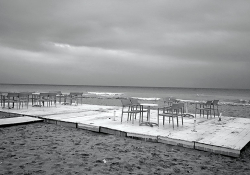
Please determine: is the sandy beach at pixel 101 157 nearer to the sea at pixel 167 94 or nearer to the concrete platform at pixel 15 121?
the concrete platform at pixel 15 121

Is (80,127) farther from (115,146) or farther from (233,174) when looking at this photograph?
(233,174)

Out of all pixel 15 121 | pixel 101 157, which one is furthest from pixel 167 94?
pixel 101 157

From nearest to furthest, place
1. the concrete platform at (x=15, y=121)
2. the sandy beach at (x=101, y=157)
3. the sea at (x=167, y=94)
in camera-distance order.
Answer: the sandy beach at (x=101, y=157)
the concrete platform at (x=15, y=121)
the sea at (x=167, y=94)

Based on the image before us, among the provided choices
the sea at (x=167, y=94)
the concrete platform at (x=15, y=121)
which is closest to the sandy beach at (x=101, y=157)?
the concrete platform at (x=15, y=121)

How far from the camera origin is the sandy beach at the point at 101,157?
130 inches

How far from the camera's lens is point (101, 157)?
3.90 metres

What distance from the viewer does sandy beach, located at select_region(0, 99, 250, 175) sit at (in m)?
3.29

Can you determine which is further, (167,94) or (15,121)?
(167,94)

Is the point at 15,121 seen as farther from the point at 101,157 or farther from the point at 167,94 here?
the point at 167,94

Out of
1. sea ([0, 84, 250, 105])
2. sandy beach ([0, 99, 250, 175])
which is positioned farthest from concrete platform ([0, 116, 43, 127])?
sea ([0, 84, 250, 105])

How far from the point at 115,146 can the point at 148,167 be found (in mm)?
1374

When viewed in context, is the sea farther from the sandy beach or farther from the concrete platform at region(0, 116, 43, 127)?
the sandy beach

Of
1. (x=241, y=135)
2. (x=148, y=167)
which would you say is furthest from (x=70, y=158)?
(x=241, y=135)

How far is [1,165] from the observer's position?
3293 millimetres
